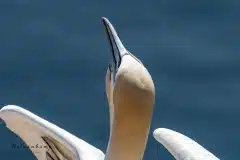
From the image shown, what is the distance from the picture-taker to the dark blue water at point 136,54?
791 cm

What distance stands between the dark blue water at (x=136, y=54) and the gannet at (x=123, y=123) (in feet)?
3.36

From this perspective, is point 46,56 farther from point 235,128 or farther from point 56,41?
point 235,128

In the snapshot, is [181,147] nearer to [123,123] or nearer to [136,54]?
[123,123]

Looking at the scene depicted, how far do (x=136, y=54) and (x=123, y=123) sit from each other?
2759mm

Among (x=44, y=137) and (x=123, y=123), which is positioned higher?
(x=123, y=123)

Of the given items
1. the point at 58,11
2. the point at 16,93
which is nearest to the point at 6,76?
the point at 16,93

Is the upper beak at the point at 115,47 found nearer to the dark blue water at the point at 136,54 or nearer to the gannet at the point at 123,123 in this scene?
the gannet at the point at 123,123

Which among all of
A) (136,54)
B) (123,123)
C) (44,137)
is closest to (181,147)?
(123,123)

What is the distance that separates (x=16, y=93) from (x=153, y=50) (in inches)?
38.2

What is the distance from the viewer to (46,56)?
8430 millimetres

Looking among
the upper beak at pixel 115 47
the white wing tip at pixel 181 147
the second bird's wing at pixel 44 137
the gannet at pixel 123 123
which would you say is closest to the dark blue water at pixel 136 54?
the second bird's wing at pixel 44 137

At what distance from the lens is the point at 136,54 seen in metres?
8.38

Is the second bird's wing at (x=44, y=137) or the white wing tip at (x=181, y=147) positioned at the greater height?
the white wing tip at (x=181, y=147)

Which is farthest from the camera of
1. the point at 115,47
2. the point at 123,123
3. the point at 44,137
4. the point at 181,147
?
the point at 44,137
